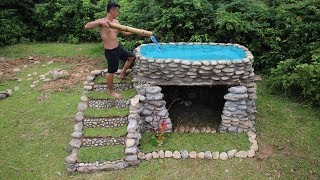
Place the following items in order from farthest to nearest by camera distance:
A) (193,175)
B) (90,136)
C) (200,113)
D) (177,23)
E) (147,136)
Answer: (177,23) < (200,113) < (147,136) < (90,136) < (193,175)

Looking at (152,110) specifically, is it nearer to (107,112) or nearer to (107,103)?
(107,112)

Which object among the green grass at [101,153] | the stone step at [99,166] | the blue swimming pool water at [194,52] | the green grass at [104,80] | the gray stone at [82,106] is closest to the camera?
the stone step at [99,166]

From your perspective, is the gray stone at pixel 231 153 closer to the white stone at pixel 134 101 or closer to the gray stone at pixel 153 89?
the gray stone at pixel 153 89

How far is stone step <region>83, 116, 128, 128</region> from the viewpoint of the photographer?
29.2 ft

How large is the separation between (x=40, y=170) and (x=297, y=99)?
23.0 feet

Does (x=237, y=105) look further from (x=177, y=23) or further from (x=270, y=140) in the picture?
(x=177, y=23)

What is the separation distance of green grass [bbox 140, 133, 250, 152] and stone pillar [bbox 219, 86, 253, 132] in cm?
19

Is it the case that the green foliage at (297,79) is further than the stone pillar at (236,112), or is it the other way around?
the green foliage at (297,79)

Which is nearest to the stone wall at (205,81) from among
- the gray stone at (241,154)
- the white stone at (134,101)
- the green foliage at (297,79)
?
the white stone at (134,101)

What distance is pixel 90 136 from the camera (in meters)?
8.56

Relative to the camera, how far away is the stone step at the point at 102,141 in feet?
27.7

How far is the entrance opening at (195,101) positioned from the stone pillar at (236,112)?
87cm

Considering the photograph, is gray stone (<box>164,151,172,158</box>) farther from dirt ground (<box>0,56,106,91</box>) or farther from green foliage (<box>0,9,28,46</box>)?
green foliage (<box>0,9,28,46</box>)

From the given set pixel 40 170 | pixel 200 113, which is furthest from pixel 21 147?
pixel 200 113
